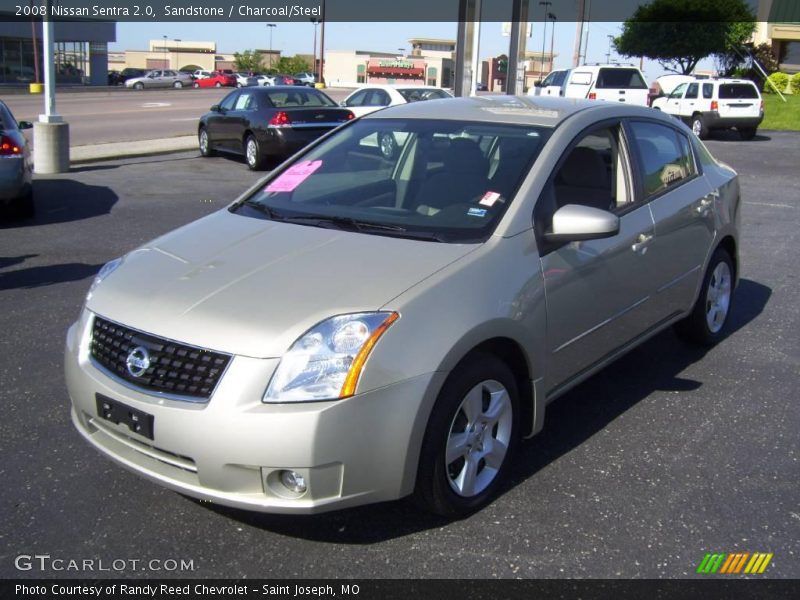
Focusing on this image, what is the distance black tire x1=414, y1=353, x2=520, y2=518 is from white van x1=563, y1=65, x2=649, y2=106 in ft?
78.2

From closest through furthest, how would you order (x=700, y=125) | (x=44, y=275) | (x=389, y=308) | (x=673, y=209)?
(x=389, y=308), (x=673, y=209), (x=44, y=275), (x=700, y=125)

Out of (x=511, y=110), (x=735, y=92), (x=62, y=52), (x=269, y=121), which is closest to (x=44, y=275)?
(x=511, y=110)

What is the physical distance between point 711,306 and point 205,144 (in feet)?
46.5

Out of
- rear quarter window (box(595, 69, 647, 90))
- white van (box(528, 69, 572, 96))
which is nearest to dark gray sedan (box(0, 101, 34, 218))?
rear quarter window (box(595, 69, 647, 90))

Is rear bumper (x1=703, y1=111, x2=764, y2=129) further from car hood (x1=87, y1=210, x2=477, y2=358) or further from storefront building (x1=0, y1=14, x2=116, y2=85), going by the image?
storefront building (x1=0, y1=14, x2=116, y2=85)

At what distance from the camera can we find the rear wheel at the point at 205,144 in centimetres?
1794

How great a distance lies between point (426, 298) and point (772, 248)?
732 cm

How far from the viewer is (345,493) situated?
10.1 feet

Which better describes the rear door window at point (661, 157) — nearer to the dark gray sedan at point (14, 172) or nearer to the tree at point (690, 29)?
the dark gray sedan at point (14, 172)

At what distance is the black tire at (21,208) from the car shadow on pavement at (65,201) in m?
0.10

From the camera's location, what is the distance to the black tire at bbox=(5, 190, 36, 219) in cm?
1000

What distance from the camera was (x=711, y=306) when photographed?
5742mm

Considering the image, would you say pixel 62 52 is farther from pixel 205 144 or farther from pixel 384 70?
pixel 205 144

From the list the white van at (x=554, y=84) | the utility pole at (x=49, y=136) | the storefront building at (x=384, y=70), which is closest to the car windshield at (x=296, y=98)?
the utility pole at (x=49, y=136)
